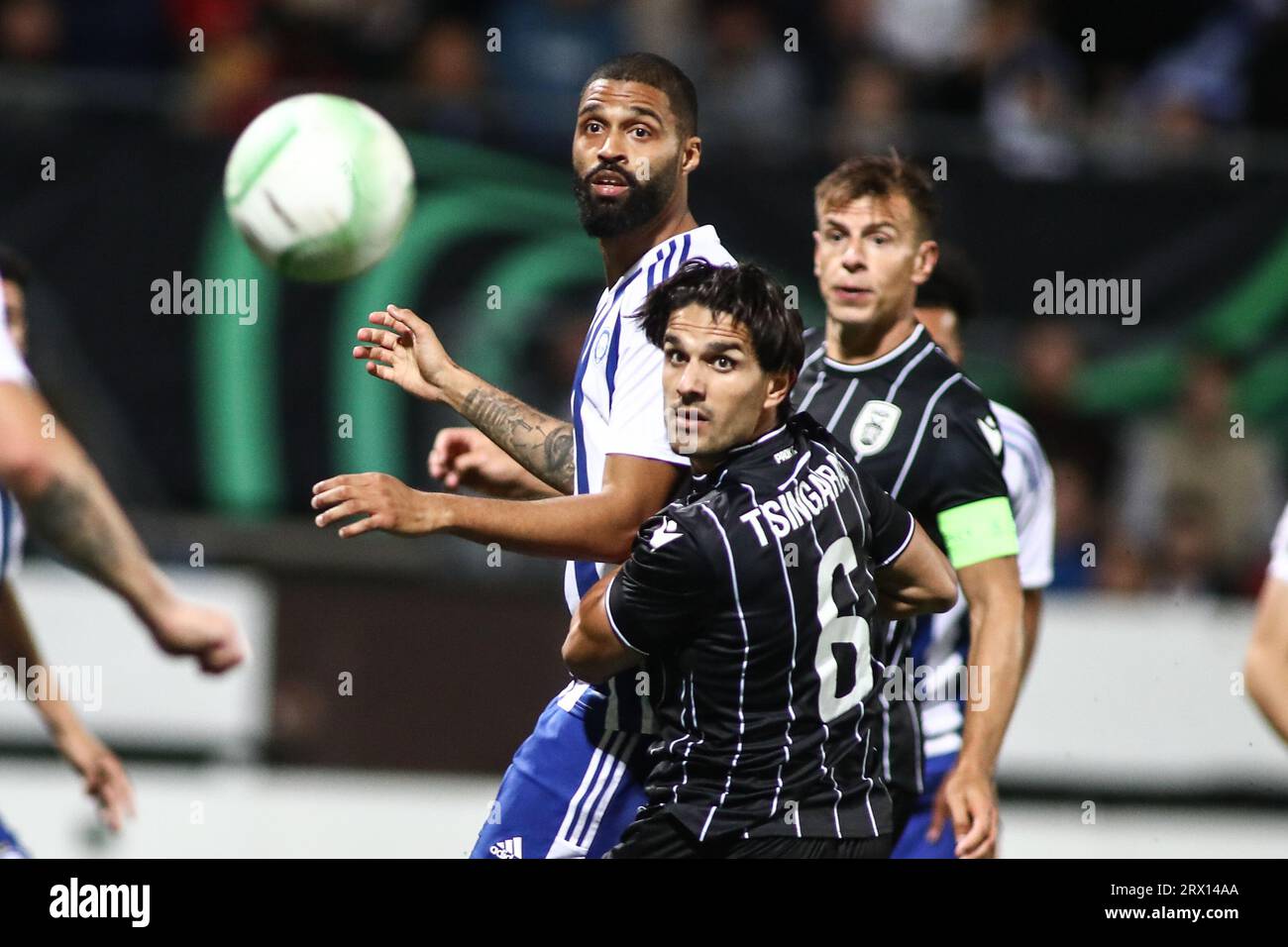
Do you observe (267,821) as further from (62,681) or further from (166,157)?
(166,157)

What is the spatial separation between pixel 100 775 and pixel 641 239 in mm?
2415

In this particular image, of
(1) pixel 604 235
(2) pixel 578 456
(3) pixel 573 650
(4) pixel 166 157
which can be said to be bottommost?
(3) pixel 573 650

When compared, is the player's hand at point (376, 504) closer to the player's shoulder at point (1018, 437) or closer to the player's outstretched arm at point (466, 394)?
the player's outstretched arm at point (466, 394)

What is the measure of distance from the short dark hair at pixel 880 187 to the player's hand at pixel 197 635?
7.36ft

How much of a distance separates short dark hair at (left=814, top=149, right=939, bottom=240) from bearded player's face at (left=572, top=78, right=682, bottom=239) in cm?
84

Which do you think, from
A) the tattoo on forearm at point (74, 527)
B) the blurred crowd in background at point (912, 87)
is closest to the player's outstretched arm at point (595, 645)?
the tattoo on forearm at point (74, 527)

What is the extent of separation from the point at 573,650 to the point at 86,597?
18.8 ft

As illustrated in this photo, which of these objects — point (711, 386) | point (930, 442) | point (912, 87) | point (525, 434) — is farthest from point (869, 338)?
point (912, 87)

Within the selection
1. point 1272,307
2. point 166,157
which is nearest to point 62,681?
point 166,157

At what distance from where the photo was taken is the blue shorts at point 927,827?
6.08 meters

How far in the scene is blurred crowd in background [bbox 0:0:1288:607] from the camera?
9984 mm

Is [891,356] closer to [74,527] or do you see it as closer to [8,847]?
[74,527]

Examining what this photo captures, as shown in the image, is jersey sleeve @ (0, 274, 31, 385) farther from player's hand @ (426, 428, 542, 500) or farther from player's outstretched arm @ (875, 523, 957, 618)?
player's outstretched arm @ (875, 523, 957, 618)
